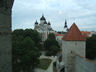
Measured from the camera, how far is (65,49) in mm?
12484

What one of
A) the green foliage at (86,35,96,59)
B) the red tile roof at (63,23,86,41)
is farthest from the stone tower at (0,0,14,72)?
the green foliage at (86,35,96,59)

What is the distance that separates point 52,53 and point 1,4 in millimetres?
22683

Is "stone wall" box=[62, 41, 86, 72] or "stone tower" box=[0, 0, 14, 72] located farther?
"stone wall" box=[62, 41, 86, 72]

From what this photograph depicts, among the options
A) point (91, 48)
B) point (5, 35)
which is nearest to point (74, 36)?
point (91, 48)

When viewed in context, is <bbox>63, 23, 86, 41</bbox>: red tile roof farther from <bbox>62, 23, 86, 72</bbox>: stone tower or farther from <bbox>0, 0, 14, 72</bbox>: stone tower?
<bbox>0, 0, 14, 72</bbox>: stone tower

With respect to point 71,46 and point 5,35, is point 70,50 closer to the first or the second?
point 71,46

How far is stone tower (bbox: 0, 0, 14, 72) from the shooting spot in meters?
3.12

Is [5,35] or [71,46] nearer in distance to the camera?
[5,35]

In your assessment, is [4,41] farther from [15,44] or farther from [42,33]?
[42,33]

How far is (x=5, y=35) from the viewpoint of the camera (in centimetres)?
324

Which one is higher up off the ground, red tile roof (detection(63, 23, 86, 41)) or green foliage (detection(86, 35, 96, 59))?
red tile roof (detection(63, 23, 86, 41))

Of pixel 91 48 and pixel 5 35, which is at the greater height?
pixel 5 35

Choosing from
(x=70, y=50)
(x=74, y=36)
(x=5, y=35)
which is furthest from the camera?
(x=74, y=36)

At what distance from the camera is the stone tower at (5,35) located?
3119 mm
